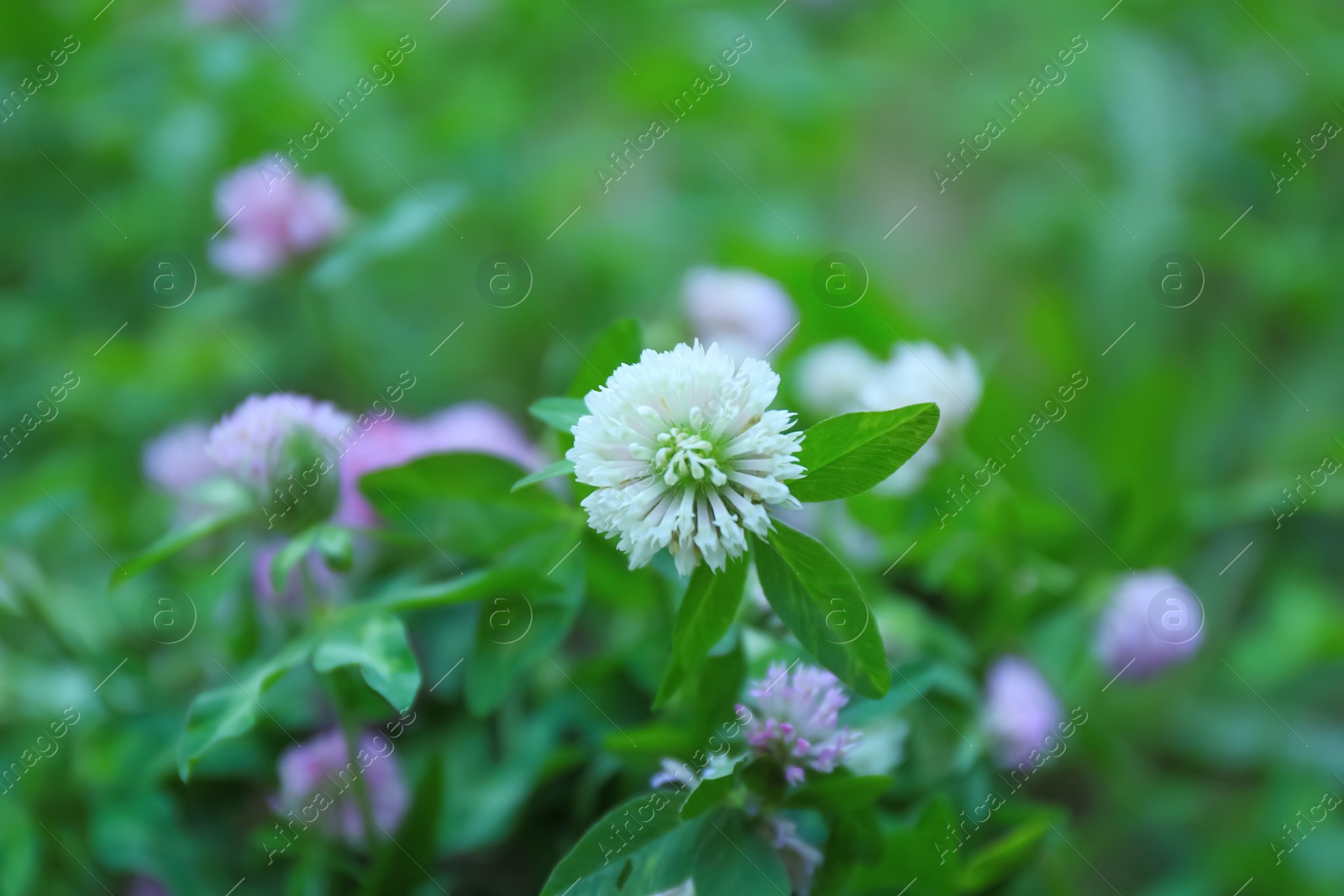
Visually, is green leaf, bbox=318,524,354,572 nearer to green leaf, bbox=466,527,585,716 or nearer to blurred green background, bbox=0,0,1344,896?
green leaf, bbox=466,527,585,716

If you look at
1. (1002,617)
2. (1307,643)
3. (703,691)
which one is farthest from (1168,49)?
(703,691)

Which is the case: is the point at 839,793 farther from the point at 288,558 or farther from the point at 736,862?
the point at 288,558

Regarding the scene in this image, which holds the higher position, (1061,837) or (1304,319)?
(1304,319)

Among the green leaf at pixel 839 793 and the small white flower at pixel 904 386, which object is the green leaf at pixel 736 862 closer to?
the green leaf at pixel 839 793

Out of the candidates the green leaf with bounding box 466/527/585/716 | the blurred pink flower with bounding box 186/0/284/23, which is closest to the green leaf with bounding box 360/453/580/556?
the green leaf with bounding box 466/527/585/716

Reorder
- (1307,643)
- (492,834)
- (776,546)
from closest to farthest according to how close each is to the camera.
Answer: (776,546)
(492,834)
(1307,643)

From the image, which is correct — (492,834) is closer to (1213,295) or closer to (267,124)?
(267,124)

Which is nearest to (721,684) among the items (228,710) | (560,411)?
(560,411)
